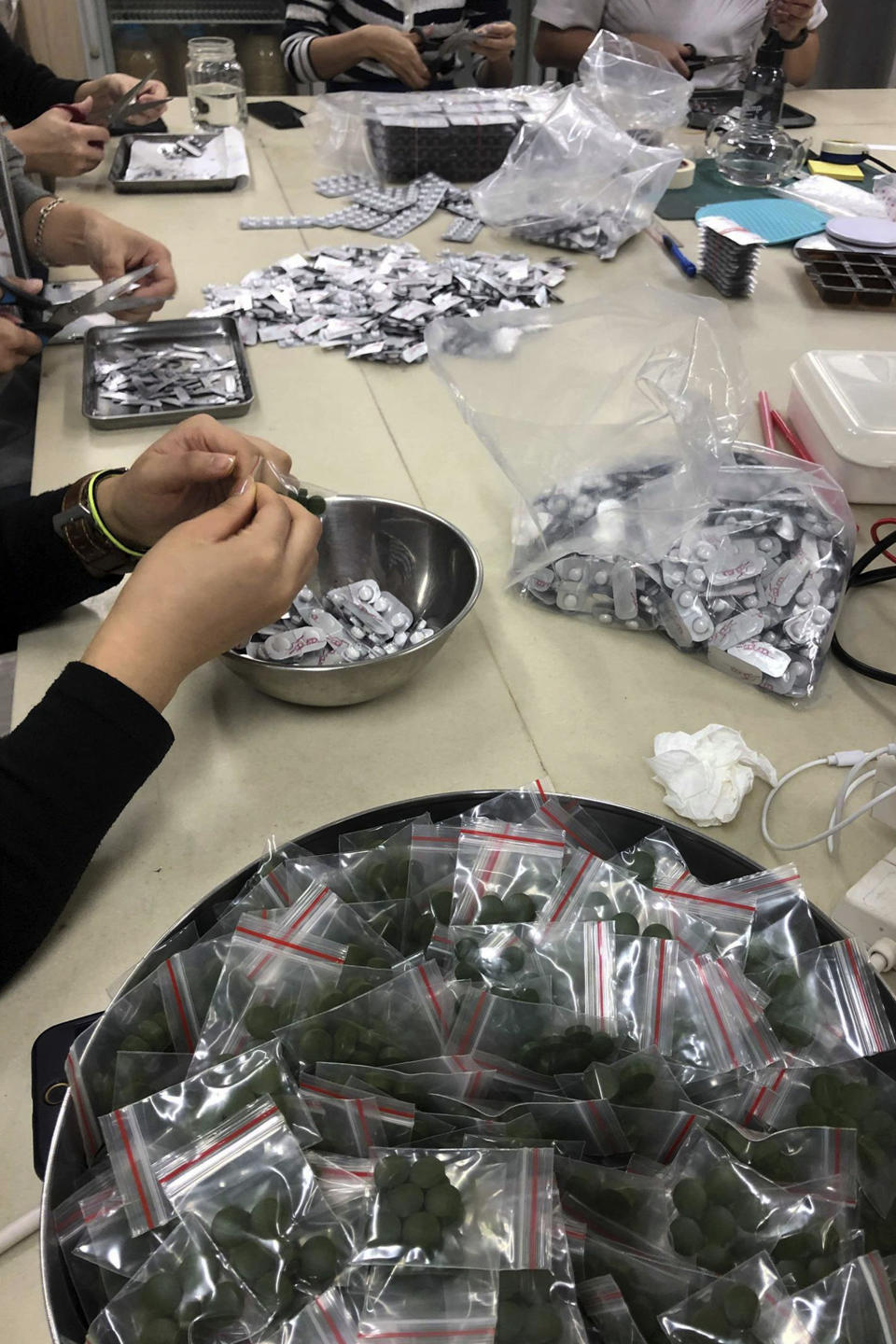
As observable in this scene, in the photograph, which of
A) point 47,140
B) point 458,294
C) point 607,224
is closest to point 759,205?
→ point 607,224

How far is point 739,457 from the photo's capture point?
1.00 meters

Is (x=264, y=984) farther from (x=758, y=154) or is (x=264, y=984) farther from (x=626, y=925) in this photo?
(x=758, y=154)

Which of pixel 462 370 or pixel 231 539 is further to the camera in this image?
pixel 462 370

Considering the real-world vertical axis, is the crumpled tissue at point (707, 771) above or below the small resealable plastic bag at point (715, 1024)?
below

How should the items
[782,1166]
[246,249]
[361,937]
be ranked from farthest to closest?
[246,249] → [361,937] → [782,1166]

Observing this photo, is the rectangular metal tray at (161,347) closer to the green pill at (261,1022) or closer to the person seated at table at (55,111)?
the person seated at table at (55,111)

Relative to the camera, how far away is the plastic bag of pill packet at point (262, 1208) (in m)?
0.39

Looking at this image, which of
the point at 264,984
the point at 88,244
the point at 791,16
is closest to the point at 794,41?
the point at 791,16

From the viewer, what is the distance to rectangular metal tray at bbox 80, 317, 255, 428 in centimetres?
119

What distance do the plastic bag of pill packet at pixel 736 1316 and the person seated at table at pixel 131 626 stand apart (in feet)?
1.45

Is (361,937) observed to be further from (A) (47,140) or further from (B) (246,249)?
(A) (47,140)

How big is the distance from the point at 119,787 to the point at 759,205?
5.22ft

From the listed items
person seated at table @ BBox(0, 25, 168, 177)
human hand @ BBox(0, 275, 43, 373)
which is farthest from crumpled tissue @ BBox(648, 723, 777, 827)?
person seated at table @ BBox(0, 25, 168, 177)

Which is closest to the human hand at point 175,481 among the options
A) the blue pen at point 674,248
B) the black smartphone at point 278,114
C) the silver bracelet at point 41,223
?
the silver bracelet at point 41,223
